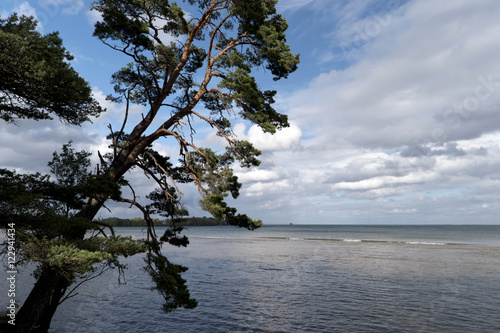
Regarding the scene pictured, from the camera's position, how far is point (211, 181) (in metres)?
10.9

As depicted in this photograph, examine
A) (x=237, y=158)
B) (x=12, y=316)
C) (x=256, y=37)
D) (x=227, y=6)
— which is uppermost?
(x=227, y=6)

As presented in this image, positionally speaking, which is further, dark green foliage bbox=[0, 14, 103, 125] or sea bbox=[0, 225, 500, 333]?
sea bbox=[0, 225, 500, 333]

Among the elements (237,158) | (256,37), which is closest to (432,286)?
(237,158)

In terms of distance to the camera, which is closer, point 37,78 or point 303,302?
point 37,78

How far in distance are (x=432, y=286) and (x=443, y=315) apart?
6753 mm

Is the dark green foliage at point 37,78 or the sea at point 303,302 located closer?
the dark green foliage at point 37,78

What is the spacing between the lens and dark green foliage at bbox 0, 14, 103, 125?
817 cm

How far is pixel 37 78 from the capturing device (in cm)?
838

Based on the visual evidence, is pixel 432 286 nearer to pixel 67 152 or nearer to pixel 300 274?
pixel 300 274

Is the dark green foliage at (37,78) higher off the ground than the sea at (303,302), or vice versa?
the dark green foliage at (37,78)

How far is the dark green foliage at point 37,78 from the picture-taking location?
817 cm

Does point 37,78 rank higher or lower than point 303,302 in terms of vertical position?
higher

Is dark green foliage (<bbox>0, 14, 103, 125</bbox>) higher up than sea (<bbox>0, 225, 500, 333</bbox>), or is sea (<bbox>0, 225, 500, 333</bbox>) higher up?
dark green foliage (<bbox>0, 14, 103, 125</bbox>)

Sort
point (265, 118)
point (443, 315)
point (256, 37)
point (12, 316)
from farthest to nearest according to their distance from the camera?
1. point (443, 315)
2. point (256, 37)
3. point (265, 118)
4. point (12, 316)
